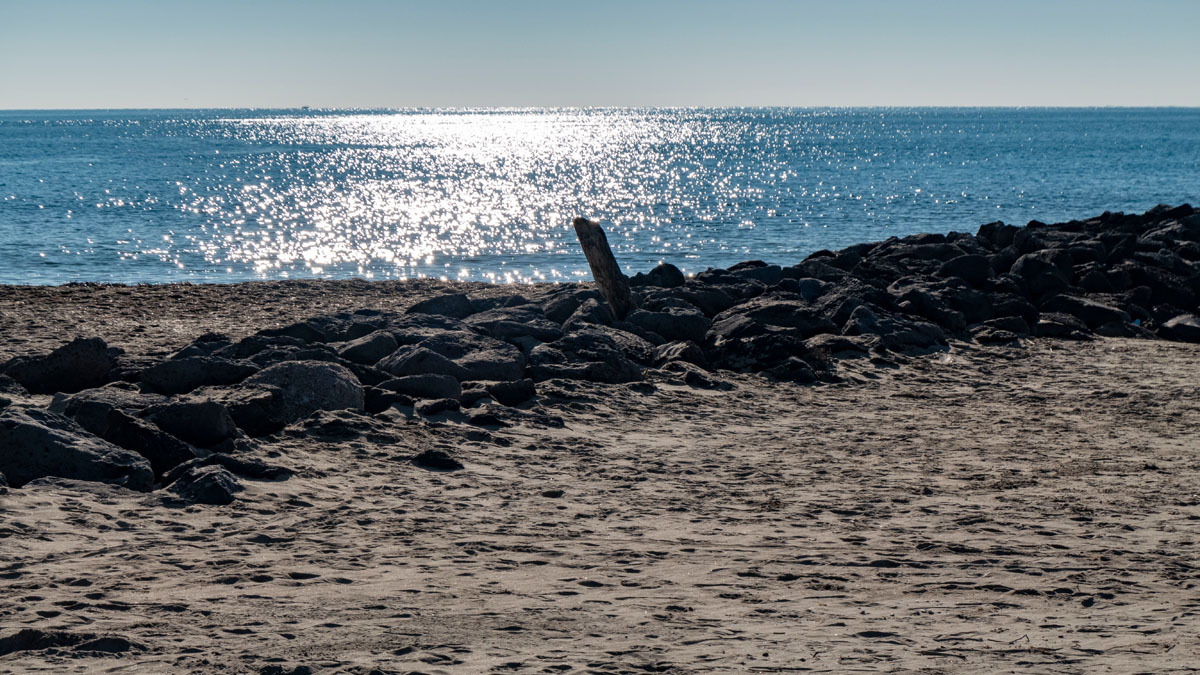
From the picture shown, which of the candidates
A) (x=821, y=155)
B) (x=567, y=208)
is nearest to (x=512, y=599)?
(x=567, y=208)

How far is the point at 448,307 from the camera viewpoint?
16.0 metres

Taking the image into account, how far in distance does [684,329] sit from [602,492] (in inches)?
251

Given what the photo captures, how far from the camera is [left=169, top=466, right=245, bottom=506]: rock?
793 centimetres

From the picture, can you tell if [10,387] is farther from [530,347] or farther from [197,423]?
[530,347]

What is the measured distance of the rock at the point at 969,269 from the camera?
19.3m

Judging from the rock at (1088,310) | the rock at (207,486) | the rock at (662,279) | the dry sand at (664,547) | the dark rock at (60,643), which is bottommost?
the dry sand at (664,547)

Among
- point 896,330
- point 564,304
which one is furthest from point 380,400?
point 896,330

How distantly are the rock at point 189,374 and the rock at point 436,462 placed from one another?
286 centimetres

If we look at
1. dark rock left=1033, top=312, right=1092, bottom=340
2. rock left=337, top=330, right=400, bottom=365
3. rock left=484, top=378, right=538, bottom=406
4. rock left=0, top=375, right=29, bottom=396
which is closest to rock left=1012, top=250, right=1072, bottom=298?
dark rock left=1033, top=312, right=1092, bottom=340

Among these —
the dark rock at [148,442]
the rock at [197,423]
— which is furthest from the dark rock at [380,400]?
the dark rock at [148,442]

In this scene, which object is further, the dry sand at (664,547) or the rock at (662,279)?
the rock at (662,279)

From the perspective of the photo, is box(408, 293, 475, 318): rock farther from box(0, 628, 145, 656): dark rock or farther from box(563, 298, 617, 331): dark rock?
box(0, 628, 145, 656): dark rock

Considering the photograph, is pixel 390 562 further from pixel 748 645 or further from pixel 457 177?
Result: pixel 457 177

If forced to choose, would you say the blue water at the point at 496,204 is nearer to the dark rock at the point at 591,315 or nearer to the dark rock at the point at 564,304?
the dark rock at the point at 564,304
